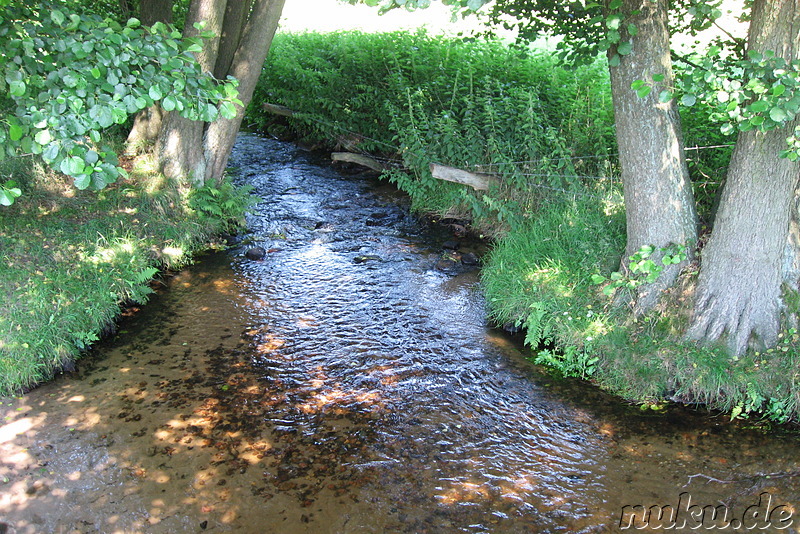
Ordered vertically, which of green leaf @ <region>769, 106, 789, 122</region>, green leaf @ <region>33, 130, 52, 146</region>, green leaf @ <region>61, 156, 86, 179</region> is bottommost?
green leaf @ <region>61, 156, 86, 179</region>

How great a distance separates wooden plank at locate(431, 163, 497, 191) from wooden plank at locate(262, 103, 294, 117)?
5.37 metres

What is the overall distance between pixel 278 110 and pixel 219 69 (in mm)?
4666

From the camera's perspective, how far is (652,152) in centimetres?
577

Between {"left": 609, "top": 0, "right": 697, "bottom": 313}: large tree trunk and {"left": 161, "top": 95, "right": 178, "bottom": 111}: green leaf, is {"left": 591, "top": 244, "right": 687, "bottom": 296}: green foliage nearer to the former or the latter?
{"left": 609, "top": 0, "right": 697, "bottom": 313}: large tree trunk

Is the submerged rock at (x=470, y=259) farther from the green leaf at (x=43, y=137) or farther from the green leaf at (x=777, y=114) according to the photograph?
the green leaf at (x=43, y=137)

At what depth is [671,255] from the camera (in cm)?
577

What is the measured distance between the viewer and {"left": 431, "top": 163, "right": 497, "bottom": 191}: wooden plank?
8.88 metres

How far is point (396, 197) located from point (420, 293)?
3582 mm

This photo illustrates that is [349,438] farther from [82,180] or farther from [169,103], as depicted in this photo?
[169,103]

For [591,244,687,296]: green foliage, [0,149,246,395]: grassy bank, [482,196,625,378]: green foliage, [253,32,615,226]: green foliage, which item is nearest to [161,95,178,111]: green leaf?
[0,149,246,395]: grassy bank

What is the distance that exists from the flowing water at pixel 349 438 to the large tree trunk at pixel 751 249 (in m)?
0.88

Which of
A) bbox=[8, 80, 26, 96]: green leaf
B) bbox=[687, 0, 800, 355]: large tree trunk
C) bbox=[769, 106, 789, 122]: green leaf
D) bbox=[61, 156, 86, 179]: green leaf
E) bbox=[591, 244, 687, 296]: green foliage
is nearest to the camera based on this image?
bbox=[61, 156, 86, 179]: green leaf

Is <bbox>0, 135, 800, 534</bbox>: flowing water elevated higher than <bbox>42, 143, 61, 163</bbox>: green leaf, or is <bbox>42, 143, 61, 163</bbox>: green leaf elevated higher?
<bbox>42, 143, 61, 163</bbox>: green leaf

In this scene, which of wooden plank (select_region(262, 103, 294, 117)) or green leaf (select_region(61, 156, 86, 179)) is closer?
green leaf (select_region(61, 156, 86, 179))
